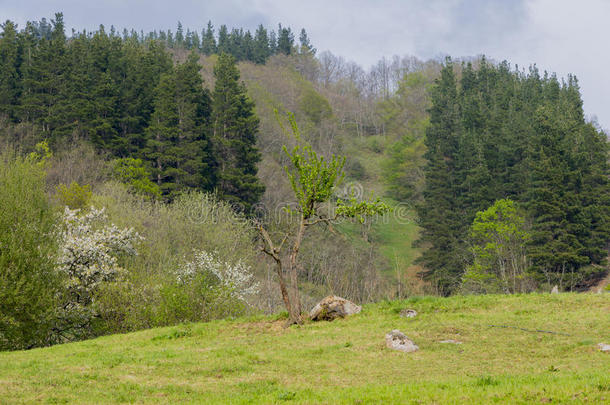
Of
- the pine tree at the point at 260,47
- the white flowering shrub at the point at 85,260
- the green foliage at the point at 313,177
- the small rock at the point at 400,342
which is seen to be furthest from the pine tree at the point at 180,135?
the pine tree at the point at 260,47

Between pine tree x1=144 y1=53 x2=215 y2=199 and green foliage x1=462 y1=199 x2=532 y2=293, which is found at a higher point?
pine tree x1=144 y1=53 x2=215 y2=199

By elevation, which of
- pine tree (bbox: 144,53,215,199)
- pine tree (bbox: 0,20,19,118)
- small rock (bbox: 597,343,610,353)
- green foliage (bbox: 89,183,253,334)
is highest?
pine tree (bbox: 0,20,19,118)

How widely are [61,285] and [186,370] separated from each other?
1519 centimetres

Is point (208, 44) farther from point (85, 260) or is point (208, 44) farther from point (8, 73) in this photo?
point (85, 260)

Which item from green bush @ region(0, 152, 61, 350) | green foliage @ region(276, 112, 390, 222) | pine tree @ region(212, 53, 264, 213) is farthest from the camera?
pine tree @ region(212, 53, 264, 213)

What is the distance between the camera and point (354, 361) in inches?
600

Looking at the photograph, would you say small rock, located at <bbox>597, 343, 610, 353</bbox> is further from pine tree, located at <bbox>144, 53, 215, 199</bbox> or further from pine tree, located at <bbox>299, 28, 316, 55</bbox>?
pine tree, located at <bbox>299, 28, 316, 55</bbox>

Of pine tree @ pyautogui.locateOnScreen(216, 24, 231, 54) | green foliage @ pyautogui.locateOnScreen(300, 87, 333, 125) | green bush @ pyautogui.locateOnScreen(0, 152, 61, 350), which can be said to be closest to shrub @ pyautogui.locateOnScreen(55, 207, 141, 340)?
green bush @ pyautogui.locateOnScreen(0, 152, 61, 350)

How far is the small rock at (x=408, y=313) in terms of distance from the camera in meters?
20.5

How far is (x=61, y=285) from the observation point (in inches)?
1065

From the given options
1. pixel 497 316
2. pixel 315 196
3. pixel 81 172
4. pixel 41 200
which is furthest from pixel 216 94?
pixel 497 316

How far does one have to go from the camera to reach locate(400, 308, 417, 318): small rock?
2053cm

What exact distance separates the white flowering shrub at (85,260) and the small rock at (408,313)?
15603mm

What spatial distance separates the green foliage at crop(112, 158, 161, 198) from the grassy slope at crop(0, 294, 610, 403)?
33554 millimetres
